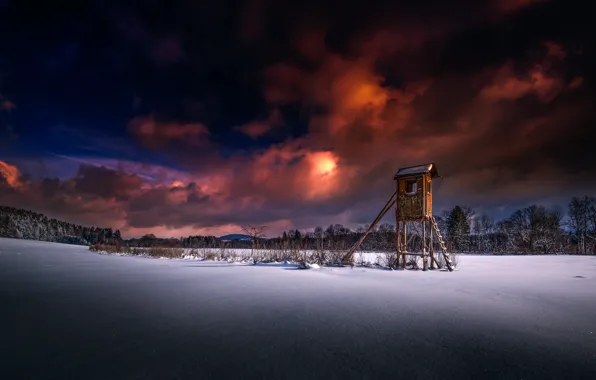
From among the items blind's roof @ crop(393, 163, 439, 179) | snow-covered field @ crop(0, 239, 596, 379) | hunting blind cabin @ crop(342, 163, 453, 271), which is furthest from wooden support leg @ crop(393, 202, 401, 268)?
snow-covered field @ crop(0, 239, 596, 379)

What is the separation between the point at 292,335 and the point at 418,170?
16560mm

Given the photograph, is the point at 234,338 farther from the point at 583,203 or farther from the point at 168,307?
the point at 583,203

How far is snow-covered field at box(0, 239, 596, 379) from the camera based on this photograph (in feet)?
11.7

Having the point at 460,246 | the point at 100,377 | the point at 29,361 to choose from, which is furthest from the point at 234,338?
the point at 460,246

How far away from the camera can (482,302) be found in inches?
314

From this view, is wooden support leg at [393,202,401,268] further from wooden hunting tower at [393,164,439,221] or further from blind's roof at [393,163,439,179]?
blind's roof at [393,163,439,179]

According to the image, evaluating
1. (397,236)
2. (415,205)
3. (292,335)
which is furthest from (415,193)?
(292,335)

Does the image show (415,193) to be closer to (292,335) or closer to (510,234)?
(292,335)

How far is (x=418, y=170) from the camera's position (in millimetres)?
19047

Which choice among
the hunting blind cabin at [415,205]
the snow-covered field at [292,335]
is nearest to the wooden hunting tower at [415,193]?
the hunting blind cabin at [415,205]

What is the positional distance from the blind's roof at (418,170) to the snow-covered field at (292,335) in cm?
1076

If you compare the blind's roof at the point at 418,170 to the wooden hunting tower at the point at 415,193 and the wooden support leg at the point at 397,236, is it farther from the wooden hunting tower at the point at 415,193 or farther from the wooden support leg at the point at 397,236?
the wooden support leg at the point at 397,236

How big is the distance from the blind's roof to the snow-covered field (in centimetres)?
1076

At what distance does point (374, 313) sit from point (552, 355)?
305 centimetres
